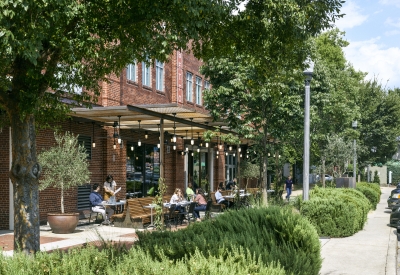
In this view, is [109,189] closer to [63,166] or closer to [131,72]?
[63,166]

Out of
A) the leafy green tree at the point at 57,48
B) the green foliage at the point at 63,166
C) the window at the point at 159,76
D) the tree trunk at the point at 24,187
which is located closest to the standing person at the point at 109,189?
the green foliage at the point at 63,166

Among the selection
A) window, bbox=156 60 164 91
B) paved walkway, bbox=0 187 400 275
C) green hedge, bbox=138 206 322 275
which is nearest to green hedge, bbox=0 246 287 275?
green hedge, bbox=138 206 322 275

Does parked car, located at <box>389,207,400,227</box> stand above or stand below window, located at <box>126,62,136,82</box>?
below

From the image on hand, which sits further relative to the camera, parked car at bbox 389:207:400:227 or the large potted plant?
parked car at bbox 389:207:400:227

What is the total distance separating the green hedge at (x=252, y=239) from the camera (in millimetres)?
6305

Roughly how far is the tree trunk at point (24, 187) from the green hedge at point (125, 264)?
7.23ft

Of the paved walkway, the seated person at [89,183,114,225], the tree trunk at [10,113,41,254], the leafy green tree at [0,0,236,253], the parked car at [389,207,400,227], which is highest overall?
the leafy green tree at [0,0,236,253]

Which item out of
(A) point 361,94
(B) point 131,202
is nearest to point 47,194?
(B) point 131,202

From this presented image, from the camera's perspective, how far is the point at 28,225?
8406 mm

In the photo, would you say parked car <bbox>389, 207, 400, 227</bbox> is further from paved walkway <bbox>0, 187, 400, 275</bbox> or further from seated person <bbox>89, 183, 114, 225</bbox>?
seated person <bbox>89, 183, 114, 225</bbox>

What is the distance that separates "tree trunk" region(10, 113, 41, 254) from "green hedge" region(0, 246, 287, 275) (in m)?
2.20

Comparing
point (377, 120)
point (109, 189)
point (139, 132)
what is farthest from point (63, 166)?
point (377, 120)

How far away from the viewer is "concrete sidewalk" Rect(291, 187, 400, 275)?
11391 millimetres

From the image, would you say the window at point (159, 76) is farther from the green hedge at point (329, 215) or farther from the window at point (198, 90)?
the green hedge at point (329, 215)
